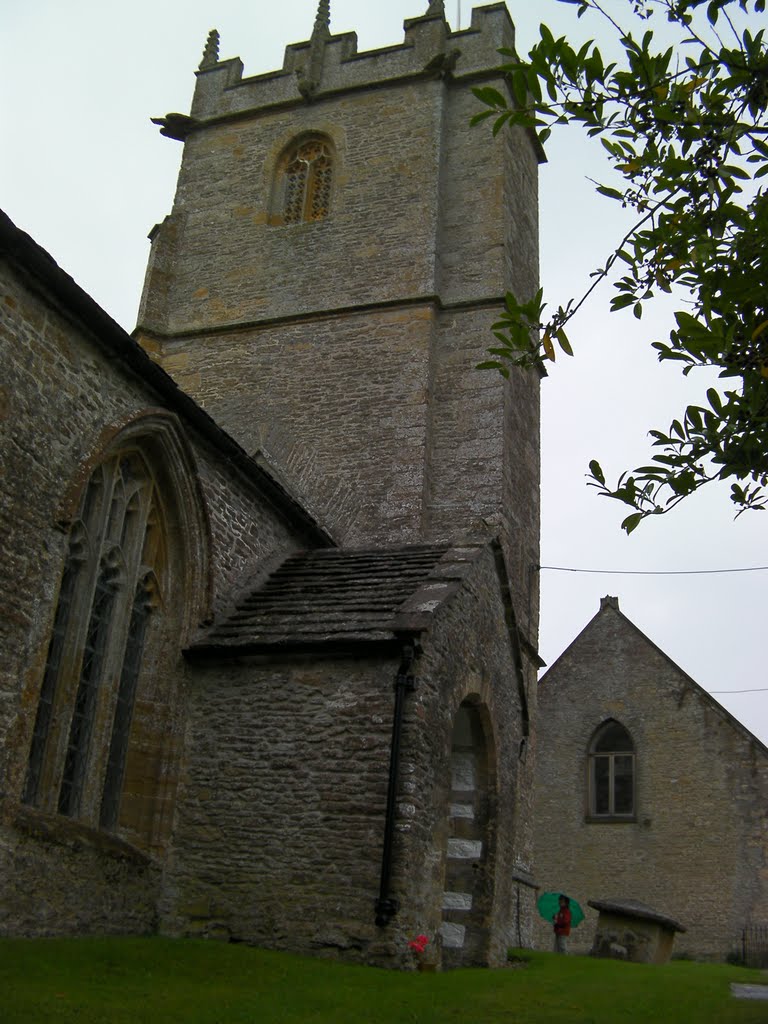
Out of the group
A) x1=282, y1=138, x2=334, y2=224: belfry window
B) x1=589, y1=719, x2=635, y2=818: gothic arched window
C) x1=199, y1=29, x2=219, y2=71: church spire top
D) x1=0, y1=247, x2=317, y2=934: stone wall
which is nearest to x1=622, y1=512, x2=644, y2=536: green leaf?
x1=0, y1=247, x2=317, y2=934: stone wall

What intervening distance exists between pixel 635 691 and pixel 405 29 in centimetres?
1305

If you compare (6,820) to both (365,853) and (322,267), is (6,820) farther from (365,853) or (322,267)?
(322,267)

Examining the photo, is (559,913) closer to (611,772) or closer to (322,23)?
(611,772)

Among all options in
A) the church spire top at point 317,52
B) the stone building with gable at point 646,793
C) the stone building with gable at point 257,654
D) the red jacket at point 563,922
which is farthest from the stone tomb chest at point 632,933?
the church spire top at point 317,52

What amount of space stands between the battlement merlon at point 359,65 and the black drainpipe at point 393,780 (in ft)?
42.2

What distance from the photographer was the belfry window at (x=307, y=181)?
1908cm

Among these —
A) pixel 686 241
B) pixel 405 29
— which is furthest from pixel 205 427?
pixel 405 29

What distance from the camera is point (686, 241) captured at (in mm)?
5844

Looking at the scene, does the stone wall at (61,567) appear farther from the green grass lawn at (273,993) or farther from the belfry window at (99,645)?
the green grass lawn at (273,993)

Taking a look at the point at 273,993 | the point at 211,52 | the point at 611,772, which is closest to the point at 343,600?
the point at 273,993

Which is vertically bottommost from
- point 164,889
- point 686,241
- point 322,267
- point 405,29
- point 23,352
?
point 164,889

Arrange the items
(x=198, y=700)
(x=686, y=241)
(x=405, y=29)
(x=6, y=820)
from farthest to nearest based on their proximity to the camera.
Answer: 1. (x=405, y=29)
2. (x=198, y=700)
3. (x=6, y=820)
4. (x=686, y=241)

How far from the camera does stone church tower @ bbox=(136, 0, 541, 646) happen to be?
623 inches

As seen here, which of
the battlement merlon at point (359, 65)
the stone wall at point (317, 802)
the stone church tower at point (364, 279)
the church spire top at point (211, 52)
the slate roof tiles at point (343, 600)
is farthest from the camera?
the church spire top at point (211, 52)
